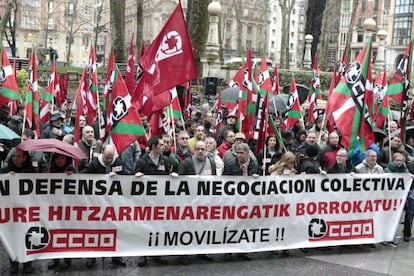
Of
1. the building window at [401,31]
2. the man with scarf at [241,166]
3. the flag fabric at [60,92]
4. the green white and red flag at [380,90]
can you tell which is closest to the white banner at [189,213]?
the man with scarf at [241,166]

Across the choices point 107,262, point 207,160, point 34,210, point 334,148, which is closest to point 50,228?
point 34,210

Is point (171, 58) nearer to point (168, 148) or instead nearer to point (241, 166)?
point (168, 148)

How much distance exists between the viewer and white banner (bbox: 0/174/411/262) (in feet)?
20.8

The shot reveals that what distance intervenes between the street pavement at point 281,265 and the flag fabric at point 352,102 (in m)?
1.53

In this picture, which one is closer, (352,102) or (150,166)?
(150,166)

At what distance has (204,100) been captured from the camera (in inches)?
792

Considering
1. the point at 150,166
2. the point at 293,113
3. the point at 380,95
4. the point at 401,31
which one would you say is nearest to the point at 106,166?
the point at 150,166

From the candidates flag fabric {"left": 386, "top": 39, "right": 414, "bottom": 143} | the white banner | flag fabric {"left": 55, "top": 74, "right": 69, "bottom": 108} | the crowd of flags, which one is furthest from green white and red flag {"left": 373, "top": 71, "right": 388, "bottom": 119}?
flag fabric {"left": 55, "top": 74, "right": 69, "bottom": 108}

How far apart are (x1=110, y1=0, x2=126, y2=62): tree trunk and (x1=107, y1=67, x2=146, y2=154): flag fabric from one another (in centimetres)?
1703

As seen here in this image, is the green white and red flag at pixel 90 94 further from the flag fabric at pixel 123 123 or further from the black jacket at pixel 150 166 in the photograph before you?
the black jacket at pixel 150 166

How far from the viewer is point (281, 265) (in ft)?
23.1

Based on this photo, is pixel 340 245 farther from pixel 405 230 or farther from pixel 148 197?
pixel 148 197

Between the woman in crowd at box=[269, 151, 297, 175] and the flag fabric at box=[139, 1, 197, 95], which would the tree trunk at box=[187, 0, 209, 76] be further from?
the woman in crowd at box=[269, 151, 297, 175]

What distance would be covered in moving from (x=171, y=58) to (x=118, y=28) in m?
A: 17.5
